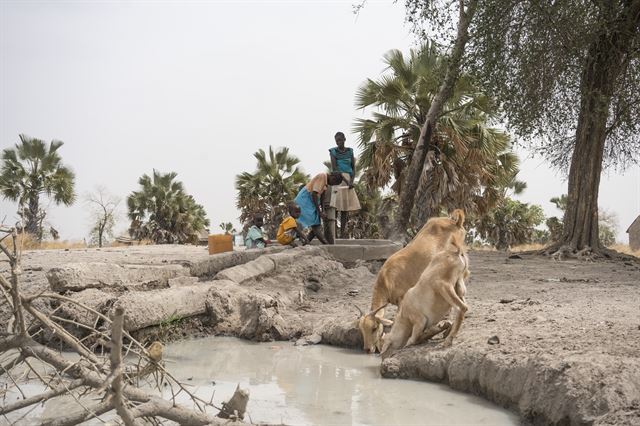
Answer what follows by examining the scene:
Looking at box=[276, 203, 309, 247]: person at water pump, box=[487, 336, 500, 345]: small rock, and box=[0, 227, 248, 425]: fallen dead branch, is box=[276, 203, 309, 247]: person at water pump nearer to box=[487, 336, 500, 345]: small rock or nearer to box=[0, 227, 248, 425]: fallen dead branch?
box=[487, 336, 500, 345]: small rock

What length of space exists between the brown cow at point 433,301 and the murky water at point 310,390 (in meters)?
0.45

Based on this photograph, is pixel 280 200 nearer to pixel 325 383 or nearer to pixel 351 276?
pixel 351 276

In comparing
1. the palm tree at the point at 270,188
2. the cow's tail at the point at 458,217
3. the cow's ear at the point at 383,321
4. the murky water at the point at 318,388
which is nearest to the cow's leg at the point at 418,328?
the murky water at the point at 318,388

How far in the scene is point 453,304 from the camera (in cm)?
654

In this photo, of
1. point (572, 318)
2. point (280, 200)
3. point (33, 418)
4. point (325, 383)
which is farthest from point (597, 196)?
point (280, 200)

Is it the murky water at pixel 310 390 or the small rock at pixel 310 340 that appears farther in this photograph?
the small rock at pixel 310 340

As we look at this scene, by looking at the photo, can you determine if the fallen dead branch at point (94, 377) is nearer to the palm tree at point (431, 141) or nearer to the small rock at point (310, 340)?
the small rock at point (310, 340)

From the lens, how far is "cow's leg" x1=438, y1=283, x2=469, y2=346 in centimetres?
653

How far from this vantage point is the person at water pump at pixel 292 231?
41.0 feet

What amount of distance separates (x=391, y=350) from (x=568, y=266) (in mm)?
7769

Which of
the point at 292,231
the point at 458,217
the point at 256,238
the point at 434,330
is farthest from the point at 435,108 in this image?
the point at 434,330

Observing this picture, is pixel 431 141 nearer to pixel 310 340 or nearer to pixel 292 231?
pixel 292 231

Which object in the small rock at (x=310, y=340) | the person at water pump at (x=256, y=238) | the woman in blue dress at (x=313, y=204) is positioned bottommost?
the small rock at (x=310, y=340)

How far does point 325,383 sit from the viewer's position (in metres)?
6.43
